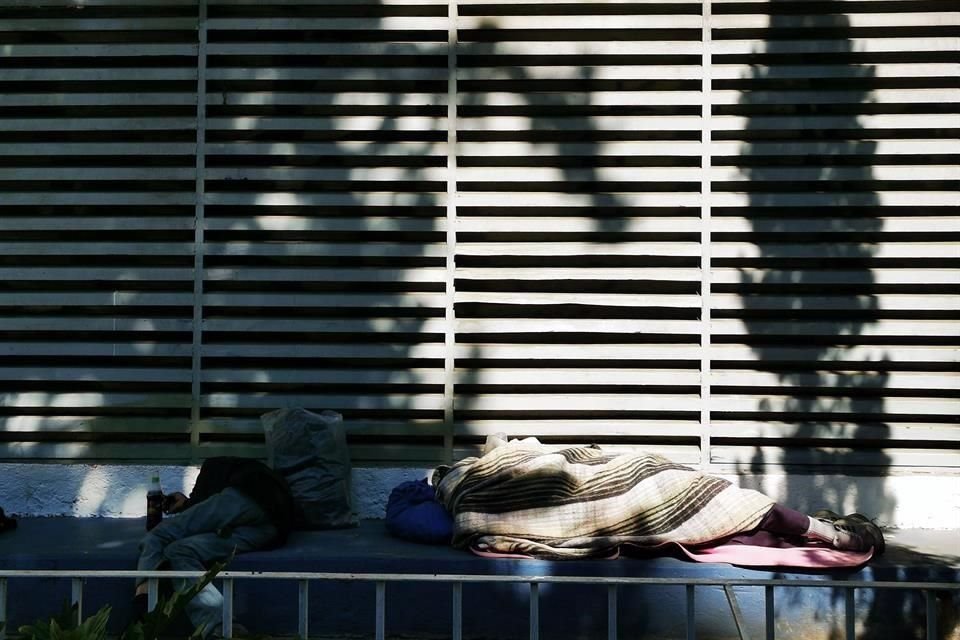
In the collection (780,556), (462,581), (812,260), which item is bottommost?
(780,556)

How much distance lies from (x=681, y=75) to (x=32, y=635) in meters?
5.01

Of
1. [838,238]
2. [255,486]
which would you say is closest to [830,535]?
[838,238]

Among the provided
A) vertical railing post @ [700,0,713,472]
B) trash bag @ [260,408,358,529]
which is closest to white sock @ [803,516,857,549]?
vertical railing post @ [700,0,713,472]

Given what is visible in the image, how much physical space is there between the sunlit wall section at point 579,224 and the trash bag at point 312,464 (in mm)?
784

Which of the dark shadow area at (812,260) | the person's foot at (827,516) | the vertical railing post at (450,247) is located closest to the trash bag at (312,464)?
the vertical railing post at (450,247)

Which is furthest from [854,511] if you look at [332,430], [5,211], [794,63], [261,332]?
[5,211]

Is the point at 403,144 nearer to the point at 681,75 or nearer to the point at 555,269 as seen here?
the point at 555,269

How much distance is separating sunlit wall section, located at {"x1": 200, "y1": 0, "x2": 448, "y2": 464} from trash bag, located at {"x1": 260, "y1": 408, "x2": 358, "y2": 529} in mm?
279

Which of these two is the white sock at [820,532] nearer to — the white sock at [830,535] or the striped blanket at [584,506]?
the white sock at [830,535]

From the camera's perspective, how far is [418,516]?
19.2 feet

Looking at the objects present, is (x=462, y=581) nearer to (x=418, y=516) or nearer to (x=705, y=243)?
(x=418, y=516)

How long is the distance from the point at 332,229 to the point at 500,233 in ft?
3.35

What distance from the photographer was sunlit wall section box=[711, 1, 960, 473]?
21.0 feet

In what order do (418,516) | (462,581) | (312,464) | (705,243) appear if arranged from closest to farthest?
(462,581), (418,516), (312,464), (705,243)
